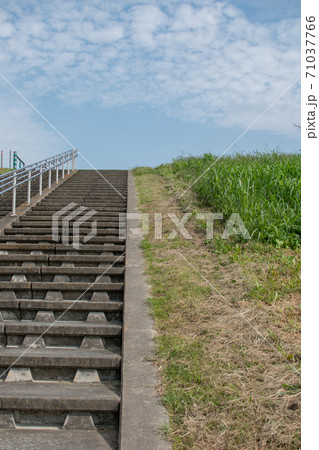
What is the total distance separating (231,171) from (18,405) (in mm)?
8462

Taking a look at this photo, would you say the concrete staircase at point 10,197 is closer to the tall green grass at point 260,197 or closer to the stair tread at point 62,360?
the tall green grass at point 260,197

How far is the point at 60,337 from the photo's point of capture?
15.7ft

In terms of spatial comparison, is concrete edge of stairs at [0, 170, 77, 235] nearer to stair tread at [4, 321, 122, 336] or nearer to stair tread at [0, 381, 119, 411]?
stair tread at [4, 321, 122, 336]

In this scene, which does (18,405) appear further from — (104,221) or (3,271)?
(104,221)

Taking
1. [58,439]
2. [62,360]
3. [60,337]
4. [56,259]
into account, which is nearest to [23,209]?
[56,259]

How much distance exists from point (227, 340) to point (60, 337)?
1894 millimetres

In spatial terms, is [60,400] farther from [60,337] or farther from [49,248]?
[49,248]

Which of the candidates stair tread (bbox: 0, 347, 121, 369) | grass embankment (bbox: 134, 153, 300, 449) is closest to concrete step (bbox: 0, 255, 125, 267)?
grass embankment (bbox: 134, 153, 300, 449)

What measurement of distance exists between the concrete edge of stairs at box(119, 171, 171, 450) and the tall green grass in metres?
2.74

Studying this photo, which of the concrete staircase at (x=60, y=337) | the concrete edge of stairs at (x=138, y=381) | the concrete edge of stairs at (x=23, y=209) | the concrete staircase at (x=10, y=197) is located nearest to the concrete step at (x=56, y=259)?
the concrete staircase at (x=60, y=337)

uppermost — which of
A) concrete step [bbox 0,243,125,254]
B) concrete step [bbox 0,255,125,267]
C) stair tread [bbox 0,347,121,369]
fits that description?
concrete step [bbox 0,243,125,254]

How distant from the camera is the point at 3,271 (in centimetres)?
628

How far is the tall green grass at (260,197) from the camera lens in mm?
7410

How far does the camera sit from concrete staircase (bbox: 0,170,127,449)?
3.68 m
